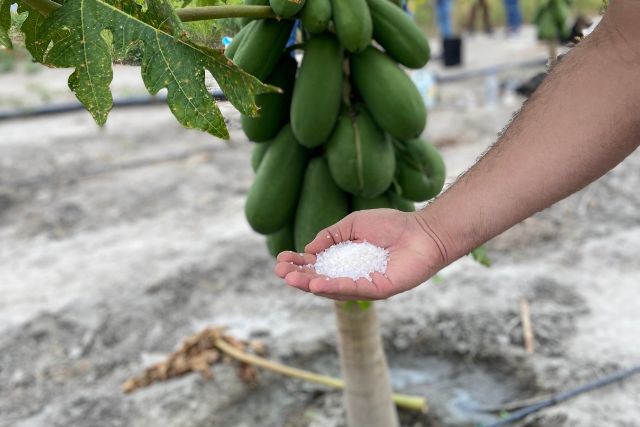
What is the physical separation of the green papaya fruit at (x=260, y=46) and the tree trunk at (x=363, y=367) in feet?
2.38

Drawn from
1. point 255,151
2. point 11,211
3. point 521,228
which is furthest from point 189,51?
point 11,211

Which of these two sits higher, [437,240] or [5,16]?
[5,16]

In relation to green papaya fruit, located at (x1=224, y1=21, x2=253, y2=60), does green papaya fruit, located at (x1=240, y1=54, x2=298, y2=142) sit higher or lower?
lower

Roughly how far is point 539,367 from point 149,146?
4.72 m

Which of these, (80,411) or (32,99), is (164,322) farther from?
(32,99)

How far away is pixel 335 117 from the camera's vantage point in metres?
1.75

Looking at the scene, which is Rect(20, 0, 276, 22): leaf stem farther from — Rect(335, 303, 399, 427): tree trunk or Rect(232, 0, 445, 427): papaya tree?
Rect(335, 303, 399, 427): tree trunk

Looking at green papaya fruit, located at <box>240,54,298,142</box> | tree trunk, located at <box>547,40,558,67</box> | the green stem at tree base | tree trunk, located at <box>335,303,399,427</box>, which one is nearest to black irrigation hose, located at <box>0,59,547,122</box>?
tree trunk, located at <box>547,40,558,67</box>

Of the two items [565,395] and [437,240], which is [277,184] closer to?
[437,240]

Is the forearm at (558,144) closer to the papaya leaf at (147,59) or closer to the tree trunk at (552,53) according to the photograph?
the tree trunk at (552,53)

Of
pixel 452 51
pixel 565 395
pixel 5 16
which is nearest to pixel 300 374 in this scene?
pixel 565 395

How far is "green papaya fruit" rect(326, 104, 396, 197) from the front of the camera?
173cm

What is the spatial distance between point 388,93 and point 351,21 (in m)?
0.21

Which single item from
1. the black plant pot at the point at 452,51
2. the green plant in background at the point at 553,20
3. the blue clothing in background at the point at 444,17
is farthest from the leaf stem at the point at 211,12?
the blue clothing in background at the point at 444,17
